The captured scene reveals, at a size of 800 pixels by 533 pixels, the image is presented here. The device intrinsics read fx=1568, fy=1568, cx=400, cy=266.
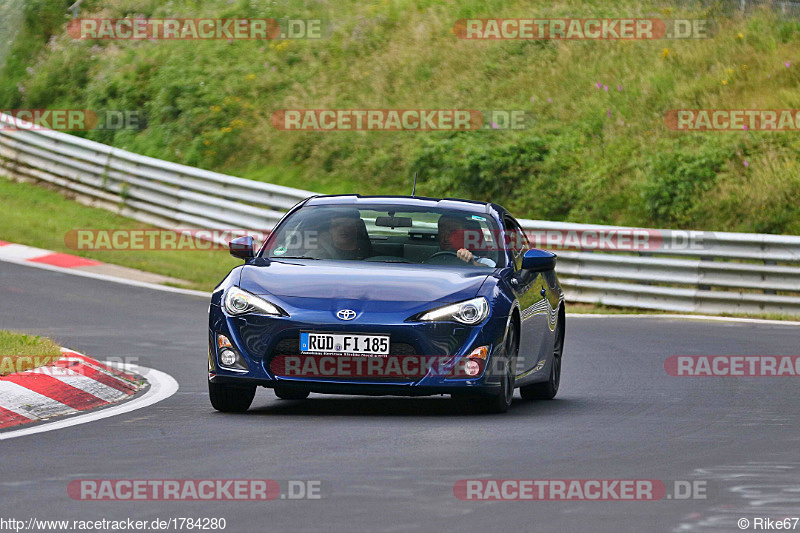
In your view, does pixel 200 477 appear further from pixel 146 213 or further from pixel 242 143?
pixel 242 143

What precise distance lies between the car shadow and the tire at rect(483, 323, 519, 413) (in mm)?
59

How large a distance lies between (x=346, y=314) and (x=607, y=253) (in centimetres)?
1189

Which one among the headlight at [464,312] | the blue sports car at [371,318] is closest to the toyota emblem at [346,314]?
the blue sports car at [371,318]

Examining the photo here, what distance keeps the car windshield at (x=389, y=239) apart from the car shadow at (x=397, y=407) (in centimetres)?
99

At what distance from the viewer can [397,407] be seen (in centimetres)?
1059

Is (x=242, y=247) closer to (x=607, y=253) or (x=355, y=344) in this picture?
(x=355, y=344)

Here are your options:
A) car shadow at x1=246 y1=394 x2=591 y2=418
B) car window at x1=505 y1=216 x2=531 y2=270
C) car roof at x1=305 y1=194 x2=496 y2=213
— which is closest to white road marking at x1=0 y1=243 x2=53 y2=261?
car shadow at x1=246 y1=394 x2=591 y2=418

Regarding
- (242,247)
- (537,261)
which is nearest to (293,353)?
(242,247)

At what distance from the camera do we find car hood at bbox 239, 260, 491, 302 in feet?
32.0

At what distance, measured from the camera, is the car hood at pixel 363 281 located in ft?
32.0

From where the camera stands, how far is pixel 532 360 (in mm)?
11000

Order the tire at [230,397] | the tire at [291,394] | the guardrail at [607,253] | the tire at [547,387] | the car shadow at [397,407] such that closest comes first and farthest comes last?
the tire at [230,397]
the car shadow at [397,407]
the tire at [291,394]
the tire at [547,387]
the guardrail at [607,253]

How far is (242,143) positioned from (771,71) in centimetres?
953

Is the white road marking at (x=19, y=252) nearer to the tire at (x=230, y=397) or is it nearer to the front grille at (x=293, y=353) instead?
the tire at (x=230, y=397)
